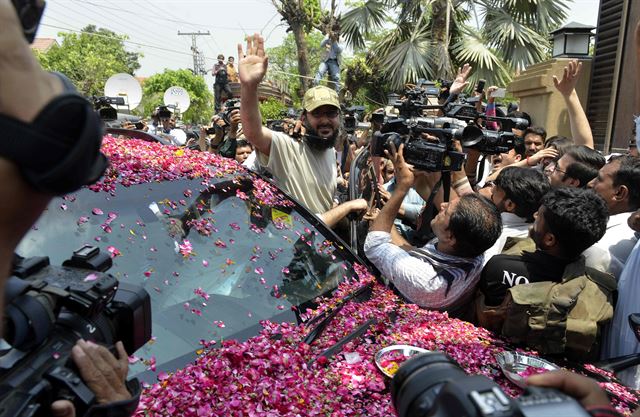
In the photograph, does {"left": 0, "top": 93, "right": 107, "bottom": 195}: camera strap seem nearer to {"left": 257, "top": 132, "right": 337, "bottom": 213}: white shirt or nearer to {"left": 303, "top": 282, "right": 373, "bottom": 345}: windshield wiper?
{"left": 303, "top": 282, "right": 373, "bottom": 345}: windshield wiper

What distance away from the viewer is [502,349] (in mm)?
2391

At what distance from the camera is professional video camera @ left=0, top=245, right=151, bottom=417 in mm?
1038

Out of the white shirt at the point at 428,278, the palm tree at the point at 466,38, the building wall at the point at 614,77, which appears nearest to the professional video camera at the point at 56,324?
the white shirt at the point at 428,278

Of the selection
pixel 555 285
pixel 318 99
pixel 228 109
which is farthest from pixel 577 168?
pixel 228 109

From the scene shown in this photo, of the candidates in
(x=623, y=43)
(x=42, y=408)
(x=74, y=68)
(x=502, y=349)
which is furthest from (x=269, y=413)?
(x=74, y=68)

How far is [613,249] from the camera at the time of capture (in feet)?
10.1

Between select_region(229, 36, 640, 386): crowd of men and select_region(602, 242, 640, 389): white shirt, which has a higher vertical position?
select_region(229, 36, 640, 386): crowd of men

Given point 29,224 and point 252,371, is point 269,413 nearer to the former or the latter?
point 252,371

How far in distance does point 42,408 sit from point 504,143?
309cm

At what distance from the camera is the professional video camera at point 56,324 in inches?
40.9

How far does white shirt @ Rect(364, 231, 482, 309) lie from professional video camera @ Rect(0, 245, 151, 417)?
1.63 metres

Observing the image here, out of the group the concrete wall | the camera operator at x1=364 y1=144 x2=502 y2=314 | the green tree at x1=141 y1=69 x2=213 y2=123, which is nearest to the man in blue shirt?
the concrete wall

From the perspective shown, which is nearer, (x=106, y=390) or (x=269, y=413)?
(x=106, y=390)

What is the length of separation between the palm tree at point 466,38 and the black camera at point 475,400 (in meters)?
13.8
